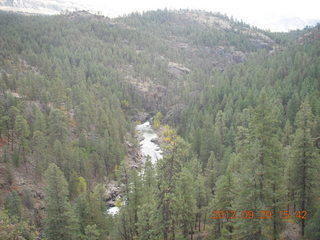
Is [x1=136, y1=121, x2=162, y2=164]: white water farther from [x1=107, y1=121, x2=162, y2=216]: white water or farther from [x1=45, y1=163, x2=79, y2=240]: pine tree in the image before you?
[x1=45, y1=163, x2=79, y2=240]: pine tree

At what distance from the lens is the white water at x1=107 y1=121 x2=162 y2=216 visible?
88.9m

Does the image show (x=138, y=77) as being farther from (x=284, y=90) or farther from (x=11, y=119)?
(x=11, y=119)

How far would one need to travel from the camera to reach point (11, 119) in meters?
62.7

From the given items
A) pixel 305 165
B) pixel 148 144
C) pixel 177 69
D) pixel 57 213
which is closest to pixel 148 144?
pixel 148 144

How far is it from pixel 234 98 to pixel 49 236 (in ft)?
281

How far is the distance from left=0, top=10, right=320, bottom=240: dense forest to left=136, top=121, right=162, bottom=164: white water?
4478 millimetres

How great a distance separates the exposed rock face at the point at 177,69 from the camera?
184 metres

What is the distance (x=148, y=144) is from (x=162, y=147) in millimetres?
78111

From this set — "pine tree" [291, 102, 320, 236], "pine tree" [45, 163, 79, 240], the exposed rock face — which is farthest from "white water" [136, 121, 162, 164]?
the exposed rock face

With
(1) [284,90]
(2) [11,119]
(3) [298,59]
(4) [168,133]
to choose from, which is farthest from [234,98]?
(2) [11,119]

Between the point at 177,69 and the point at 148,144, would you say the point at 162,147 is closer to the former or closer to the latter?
the point at 148,144

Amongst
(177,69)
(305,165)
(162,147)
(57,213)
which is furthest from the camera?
(177,69)

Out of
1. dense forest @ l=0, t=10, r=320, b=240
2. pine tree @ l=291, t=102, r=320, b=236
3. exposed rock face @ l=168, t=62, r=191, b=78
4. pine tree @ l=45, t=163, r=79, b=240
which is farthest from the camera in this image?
exposed rock face @ l=168, t=62, r=191, b=78

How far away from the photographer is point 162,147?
2436cm
